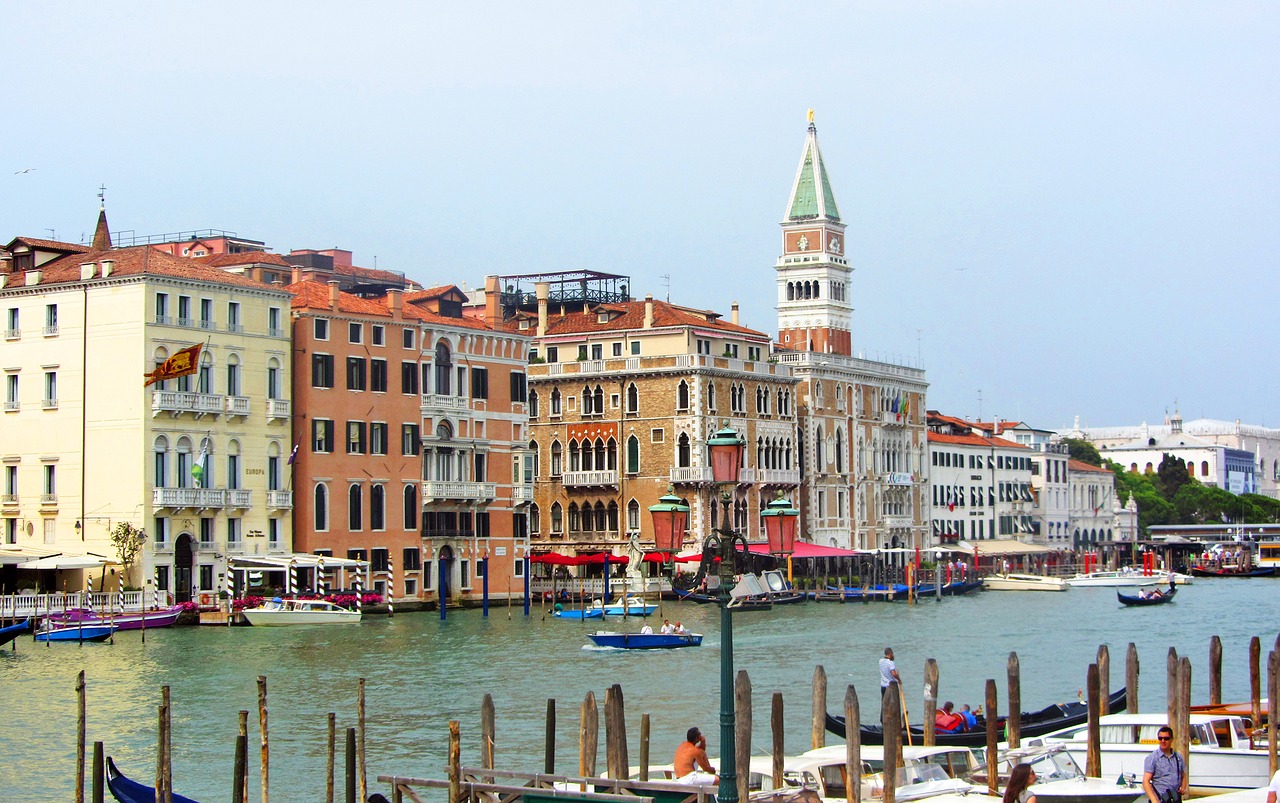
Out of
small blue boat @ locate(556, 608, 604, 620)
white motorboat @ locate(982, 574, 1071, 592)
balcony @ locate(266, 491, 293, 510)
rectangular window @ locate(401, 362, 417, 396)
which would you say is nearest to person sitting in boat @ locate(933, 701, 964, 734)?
small blue boat @ locate(556, 608, 604, 620)

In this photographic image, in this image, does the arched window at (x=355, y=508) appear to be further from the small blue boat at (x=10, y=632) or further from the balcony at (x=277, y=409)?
the small blue boat at (x=10, y=632)

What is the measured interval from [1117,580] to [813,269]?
17674 mm

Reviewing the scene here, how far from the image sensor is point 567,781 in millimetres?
17906

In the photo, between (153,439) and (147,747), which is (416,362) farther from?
(147,747)

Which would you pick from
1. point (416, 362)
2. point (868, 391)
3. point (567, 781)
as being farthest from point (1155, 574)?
point (567, 781)

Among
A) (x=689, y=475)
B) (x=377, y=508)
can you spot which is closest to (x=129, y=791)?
(x=377, y=508)

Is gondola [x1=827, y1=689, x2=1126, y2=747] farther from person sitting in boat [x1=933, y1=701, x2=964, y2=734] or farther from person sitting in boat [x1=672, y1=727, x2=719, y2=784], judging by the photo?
person sitting in boat [x1=672, y1=727, x2=719, y2=784]

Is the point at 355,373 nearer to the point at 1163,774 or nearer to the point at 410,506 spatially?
the point at 410,506

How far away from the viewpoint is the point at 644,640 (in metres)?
40.6

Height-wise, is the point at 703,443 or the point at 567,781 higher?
the point at 703,443

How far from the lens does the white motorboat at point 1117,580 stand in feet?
254

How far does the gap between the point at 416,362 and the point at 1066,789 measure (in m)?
37.1

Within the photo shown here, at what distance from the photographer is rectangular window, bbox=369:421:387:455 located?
171 ft

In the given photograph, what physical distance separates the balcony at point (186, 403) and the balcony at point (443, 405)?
751 cm
